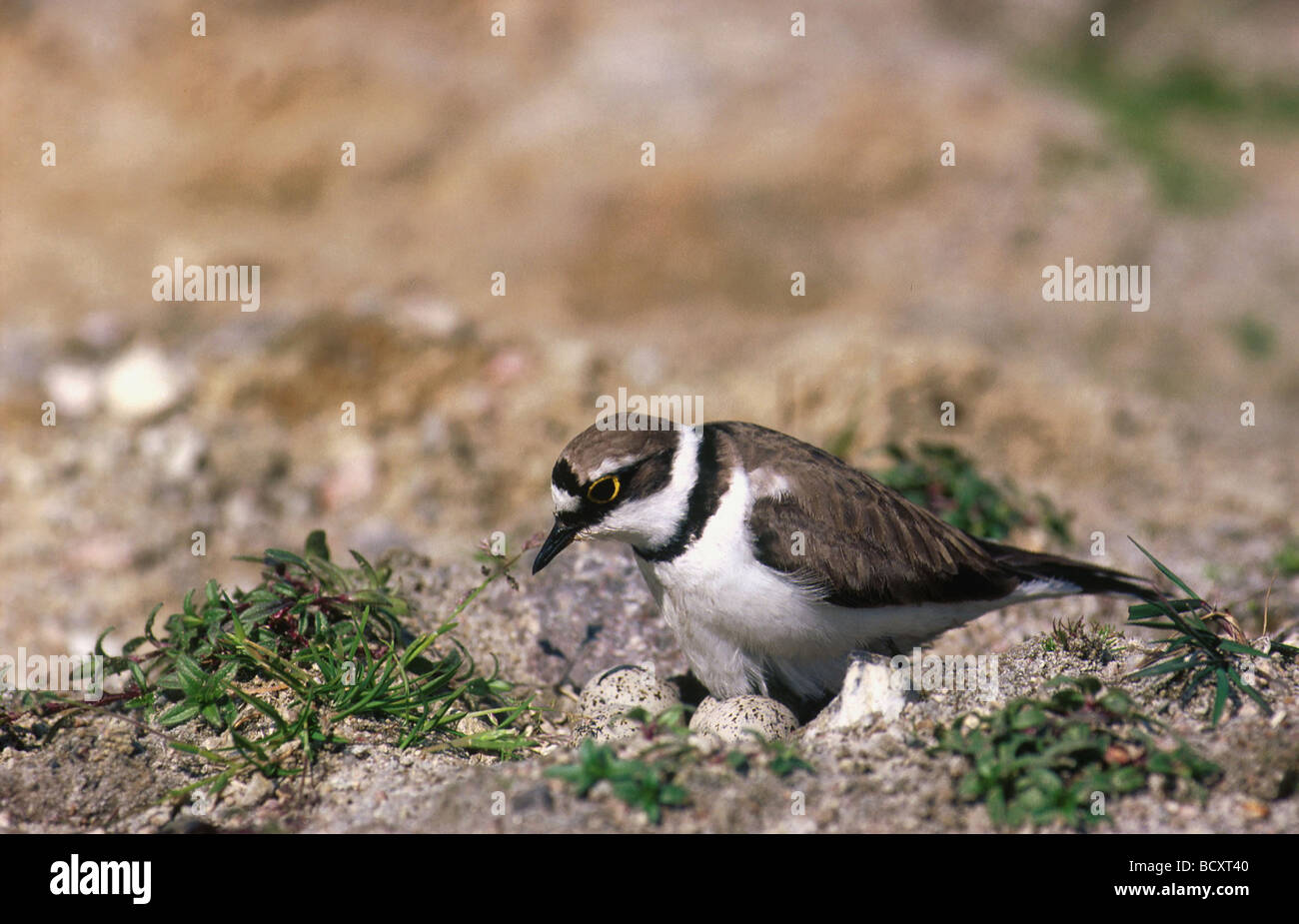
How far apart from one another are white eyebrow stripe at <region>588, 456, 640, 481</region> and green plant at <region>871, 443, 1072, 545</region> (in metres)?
2.00

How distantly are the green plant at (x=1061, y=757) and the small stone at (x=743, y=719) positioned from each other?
0.67 metres

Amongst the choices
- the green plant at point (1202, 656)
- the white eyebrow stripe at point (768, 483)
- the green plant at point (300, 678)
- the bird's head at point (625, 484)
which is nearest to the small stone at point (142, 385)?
the green plant at point (300, 678)

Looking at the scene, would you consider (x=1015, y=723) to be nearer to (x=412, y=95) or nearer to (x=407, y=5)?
(x=412, y=95)

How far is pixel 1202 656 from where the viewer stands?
12.5ft

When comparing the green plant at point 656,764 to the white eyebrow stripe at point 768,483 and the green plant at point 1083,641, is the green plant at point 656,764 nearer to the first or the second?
the white eyebrow stripe at point 768,483

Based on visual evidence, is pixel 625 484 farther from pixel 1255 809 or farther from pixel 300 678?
pixel 1255 809

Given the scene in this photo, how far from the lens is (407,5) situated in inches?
463

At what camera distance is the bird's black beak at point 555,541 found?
4320mm

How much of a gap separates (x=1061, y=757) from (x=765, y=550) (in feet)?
3.92

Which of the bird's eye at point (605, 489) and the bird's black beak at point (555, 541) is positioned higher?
the bird's eye at point (605, 489)

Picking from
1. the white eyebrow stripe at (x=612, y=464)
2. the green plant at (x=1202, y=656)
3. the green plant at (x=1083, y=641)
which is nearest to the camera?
the green plant at (x=1202, y=656)

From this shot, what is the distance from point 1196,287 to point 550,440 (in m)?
5.86

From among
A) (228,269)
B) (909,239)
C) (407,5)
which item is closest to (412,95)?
(407,5)

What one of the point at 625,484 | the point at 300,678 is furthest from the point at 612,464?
the point at 300,678
